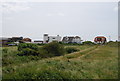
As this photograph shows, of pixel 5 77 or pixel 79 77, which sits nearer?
pixel 5 77

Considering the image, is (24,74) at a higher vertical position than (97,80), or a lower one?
higher

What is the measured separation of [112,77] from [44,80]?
15.1 feet

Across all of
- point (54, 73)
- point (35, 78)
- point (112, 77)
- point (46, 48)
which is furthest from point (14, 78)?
point (46, 48)

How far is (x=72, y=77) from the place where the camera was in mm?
8461

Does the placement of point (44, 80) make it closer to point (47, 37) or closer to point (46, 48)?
point (46, 48)

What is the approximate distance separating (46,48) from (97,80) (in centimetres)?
1831

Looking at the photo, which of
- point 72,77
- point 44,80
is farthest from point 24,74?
point 72,77

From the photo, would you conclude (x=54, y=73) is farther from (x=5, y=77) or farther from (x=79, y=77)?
(x=5, y=77)

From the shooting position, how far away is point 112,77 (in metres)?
9.71

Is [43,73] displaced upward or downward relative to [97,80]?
upward

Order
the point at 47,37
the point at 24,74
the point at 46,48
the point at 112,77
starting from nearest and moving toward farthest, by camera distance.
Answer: the point at 24,74 → the point at 112,77 → the point at 46,48 → the point at 47,37

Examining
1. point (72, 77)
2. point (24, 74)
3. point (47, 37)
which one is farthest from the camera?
point (47, 37)

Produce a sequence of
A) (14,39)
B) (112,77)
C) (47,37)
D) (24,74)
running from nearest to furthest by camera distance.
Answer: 1. (24,74)
2. (112,77)
3. (14,39)
4. (47,37)

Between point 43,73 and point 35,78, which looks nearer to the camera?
point 35,78
